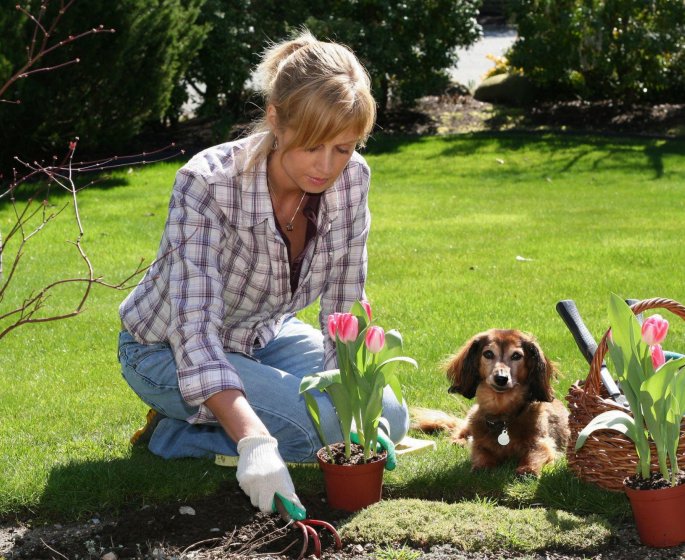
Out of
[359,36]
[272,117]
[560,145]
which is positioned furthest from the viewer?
[359,36]

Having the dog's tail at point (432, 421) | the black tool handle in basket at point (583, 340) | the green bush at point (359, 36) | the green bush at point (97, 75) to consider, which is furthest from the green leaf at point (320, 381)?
the green bush at point (359, 36)

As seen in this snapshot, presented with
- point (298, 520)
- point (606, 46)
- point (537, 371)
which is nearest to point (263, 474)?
point (298, 520)

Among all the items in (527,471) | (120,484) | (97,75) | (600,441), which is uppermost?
(97,75)

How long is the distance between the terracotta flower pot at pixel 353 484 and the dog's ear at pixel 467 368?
2.53 feet

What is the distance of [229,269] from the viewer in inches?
151

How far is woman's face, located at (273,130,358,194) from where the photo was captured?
3396 millimetres

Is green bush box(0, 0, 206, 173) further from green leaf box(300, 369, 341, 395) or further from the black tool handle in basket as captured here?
green leaf box(300, 369, 341, 395)

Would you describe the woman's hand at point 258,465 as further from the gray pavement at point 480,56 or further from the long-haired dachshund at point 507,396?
the gray pavement at point 480,56

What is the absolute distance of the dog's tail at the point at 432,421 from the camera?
4379 millimetres

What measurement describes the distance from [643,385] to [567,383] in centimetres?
181

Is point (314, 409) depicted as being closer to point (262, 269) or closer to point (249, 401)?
point (249, 401)

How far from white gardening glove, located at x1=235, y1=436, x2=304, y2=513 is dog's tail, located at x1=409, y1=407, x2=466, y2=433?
4.97ft

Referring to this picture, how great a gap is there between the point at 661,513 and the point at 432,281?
13.4 feet

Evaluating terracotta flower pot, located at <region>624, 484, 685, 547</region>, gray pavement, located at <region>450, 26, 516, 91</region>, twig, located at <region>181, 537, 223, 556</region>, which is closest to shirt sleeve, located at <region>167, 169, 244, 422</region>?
twig, located at <region>181, 537, 223, 556</region>
